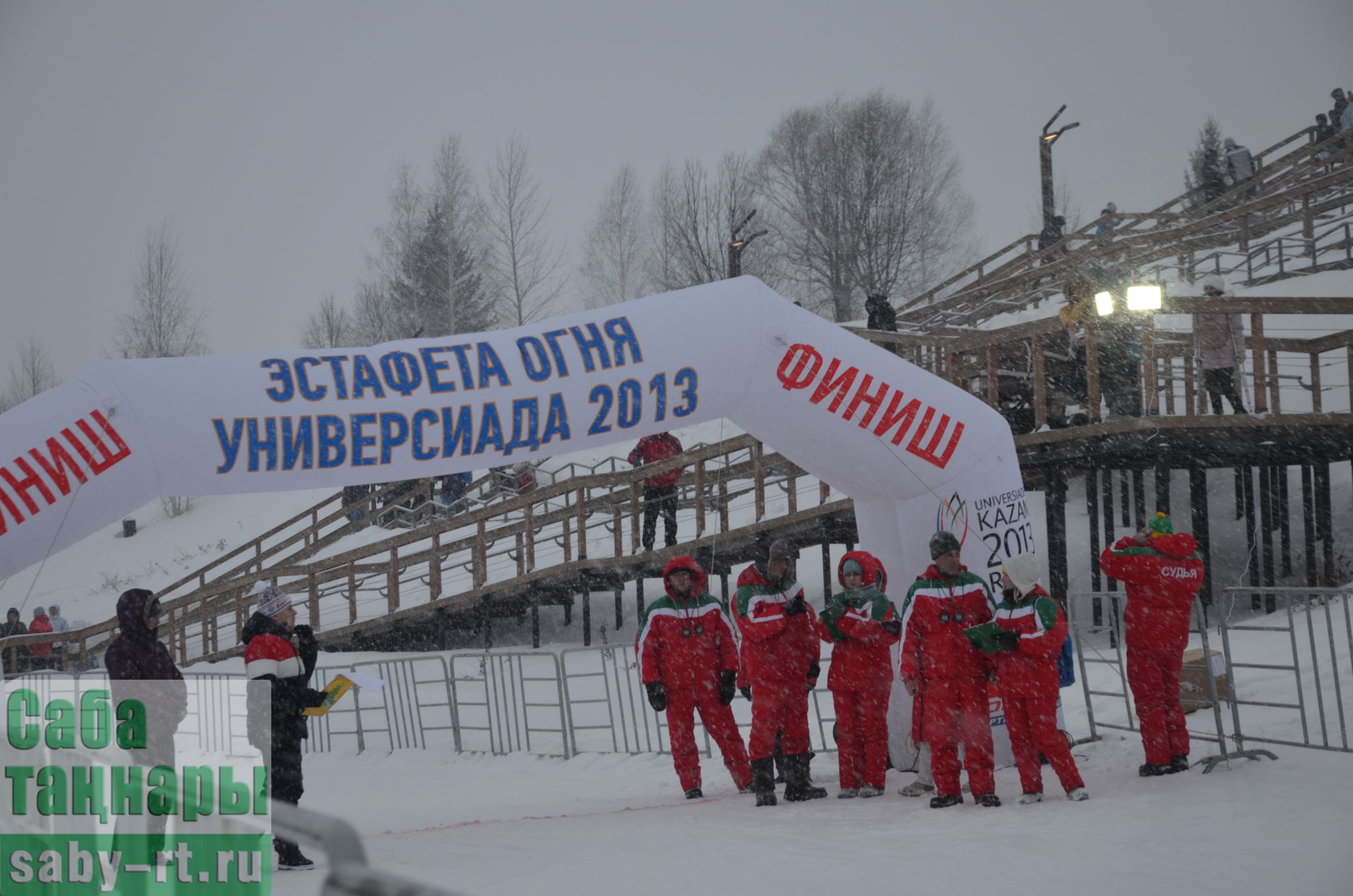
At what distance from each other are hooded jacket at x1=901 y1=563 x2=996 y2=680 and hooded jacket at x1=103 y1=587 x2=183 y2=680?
425 cm

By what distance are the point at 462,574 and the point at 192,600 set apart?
166 inches

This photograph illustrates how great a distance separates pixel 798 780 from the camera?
769 cm

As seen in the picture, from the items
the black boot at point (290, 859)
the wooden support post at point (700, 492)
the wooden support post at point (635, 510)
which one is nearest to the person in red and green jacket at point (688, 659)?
the black boot at point (290, 859)

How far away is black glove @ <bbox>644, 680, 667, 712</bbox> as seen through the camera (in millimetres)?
7949

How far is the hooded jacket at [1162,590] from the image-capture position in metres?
7.12

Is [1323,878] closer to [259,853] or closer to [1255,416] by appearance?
[259,853]

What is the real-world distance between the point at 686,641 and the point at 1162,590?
9.94 feet

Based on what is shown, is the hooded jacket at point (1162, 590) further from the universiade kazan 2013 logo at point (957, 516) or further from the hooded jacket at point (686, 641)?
the hooded jacket at point (686, 641)

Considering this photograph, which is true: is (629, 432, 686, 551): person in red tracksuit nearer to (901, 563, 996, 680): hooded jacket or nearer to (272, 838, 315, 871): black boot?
(901, 563, 996, 680): hooded jacket

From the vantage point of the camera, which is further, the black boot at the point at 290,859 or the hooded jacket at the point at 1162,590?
the hooded jacket at the point at 1162,590

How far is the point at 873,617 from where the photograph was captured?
7488mm

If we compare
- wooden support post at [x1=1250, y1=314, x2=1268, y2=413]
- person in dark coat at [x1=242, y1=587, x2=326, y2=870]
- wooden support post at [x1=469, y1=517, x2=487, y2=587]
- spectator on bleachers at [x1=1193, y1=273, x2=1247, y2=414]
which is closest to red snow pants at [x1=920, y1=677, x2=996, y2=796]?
person in dark coat at [x1=242, y1=587, x2=326, y2=870]

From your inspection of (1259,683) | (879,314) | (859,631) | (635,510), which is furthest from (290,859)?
(879,314)

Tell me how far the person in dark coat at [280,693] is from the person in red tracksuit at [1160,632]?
184 inches
